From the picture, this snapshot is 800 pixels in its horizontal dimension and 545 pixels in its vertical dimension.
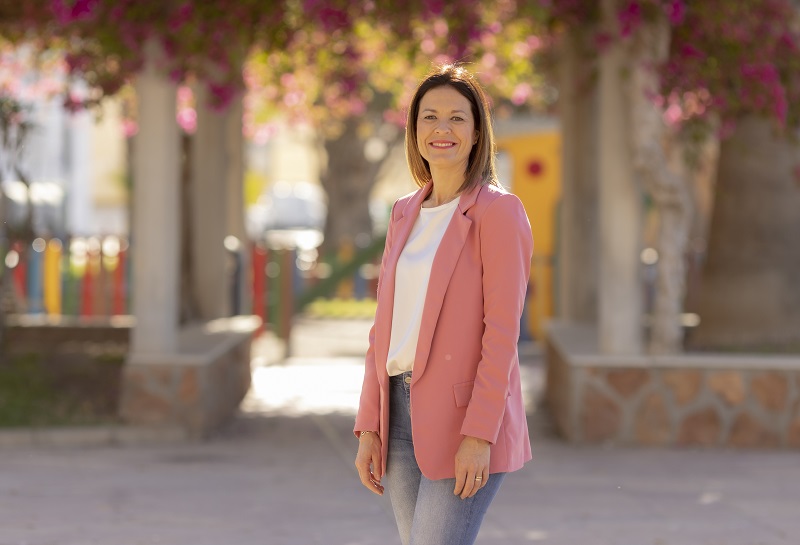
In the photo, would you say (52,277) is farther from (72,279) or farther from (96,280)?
(96,280)

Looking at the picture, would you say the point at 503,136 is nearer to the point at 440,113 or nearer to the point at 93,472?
the point at 93,472

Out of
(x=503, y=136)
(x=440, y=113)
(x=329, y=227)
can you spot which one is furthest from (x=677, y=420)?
(x=329, y=227)

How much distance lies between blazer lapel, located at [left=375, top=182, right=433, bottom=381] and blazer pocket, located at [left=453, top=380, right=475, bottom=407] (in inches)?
8.9

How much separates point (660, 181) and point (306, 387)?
4.57 m

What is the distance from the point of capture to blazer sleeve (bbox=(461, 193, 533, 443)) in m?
3.40

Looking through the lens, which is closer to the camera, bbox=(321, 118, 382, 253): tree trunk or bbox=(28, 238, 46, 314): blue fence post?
bbox=(28, 238, 46, 314): blue fence post

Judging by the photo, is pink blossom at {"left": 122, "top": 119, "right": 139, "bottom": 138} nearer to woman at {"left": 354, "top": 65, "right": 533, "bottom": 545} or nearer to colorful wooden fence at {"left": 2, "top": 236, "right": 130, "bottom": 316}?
colorful wooden fence at {"left": 2, "top": 236, "right": 130, "bottom": 316}

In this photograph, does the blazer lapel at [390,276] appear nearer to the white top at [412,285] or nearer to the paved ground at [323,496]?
the white top at [412,285]

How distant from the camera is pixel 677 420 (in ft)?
30.0

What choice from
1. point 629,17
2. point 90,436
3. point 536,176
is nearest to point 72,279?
point 536,176

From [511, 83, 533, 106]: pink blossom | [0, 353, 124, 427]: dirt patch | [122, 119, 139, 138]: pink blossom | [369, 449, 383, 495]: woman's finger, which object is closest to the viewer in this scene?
[369, 449, 383, 495]: woman's finger

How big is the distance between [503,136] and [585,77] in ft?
20.3

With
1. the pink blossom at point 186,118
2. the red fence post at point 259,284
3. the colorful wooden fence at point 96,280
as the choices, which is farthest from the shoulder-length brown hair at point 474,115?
the red fence post at point 259,284

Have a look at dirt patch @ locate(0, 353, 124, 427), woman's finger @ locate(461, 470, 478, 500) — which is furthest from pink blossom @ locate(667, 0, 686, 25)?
woman's finger @ locate(461, 470, 478, 500)
